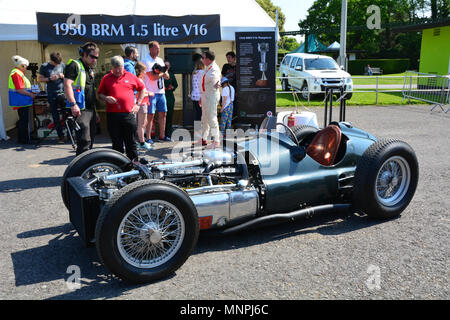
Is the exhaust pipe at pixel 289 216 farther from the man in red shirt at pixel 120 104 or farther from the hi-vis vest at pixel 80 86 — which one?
the hi-vis vest at pixel 80 86

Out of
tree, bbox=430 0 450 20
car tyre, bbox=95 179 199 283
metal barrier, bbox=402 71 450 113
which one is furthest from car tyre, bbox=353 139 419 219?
tree, bbox=430 0 450 20

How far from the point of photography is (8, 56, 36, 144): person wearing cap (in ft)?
30.2

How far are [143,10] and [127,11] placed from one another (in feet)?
1.26

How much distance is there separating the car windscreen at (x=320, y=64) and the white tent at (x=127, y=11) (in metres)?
8.02

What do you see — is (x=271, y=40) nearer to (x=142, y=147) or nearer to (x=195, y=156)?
(x=142, y=147)

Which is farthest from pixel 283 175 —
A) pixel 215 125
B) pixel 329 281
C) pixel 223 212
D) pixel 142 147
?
pixel 142 147

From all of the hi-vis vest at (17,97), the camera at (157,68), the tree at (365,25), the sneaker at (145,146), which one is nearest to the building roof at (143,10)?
the hi-vis vest at (17,97)

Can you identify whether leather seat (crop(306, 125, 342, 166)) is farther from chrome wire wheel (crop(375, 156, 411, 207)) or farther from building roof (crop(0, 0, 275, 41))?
building roof (crop(0, 0, 275, 41))

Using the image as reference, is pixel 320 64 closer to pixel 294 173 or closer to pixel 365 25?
pixel 294 173

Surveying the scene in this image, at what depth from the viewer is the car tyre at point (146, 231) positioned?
10.8ft

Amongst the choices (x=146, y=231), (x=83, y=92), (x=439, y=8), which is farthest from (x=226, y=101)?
(x=439, y=8)

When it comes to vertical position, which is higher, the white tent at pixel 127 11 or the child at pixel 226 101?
the white tent at pixel 127 11

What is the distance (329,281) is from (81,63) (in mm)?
4667

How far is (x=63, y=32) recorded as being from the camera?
956 cm
